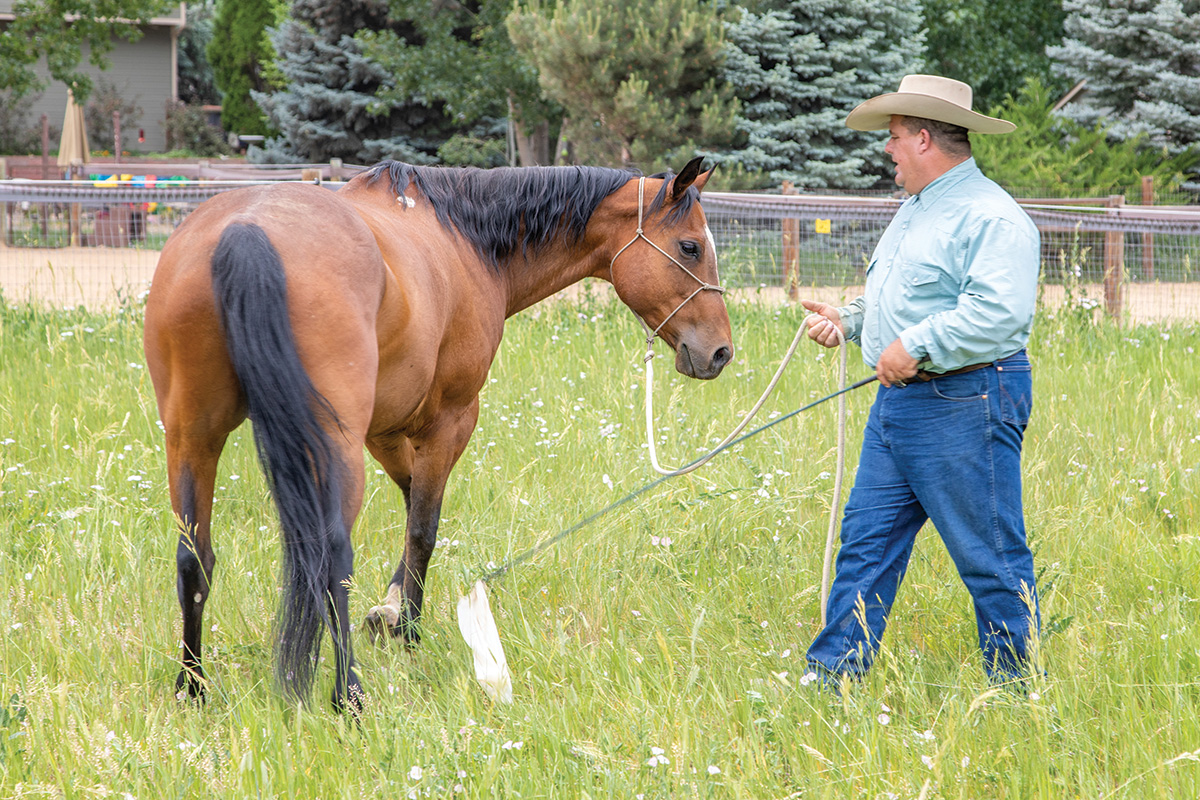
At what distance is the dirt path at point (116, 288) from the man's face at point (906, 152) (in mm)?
5827

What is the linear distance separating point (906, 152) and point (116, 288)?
25.8 feet

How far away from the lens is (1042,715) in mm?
2568

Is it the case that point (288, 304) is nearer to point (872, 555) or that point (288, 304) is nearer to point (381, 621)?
point (381, 621)

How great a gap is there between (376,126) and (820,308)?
2131 centimetres

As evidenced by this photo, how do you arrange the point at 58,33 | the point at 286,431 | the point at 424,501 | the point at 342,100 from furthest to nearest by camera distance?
the point at 342,100, the point at 58,33, the point at 424,501, the point at 286,431

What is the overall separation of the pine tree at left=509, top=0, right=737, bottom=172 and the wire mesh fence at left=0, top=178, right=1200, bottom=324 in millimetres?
3338

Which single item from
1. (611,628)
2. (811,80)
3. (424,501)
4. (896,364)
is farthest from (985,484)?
(811,80)

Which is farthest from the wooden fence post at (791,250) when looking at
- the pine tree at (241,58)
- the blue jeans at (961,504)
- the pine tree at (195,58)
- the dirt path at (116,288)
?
the pine tree at (195,58)

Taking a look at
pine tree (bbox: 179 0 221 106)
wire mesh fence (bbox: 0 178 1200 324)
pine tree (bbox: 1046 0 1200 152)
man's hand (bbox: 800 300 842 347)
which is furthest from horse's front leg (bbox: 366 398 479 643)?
pine tree (bbox: 179 0 221 106)

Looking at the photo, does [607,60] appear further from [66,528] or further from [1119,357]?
[66,528]

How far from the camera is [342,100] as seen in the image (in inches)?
863

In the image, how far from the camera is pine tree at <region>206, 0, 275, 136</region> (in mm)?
30297

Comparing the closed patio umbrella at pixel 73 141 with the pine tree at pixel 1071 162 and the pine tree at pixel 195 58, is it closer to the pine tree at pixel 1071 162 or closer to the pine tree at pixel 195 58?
the pine tree at pixel 1071 162

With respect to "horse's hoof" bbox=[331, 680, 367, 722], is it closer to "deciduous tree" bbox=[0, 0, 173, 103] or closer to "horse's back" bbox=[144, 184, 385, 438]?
"horse's back" bbox=[144, 184, 385, 438]
